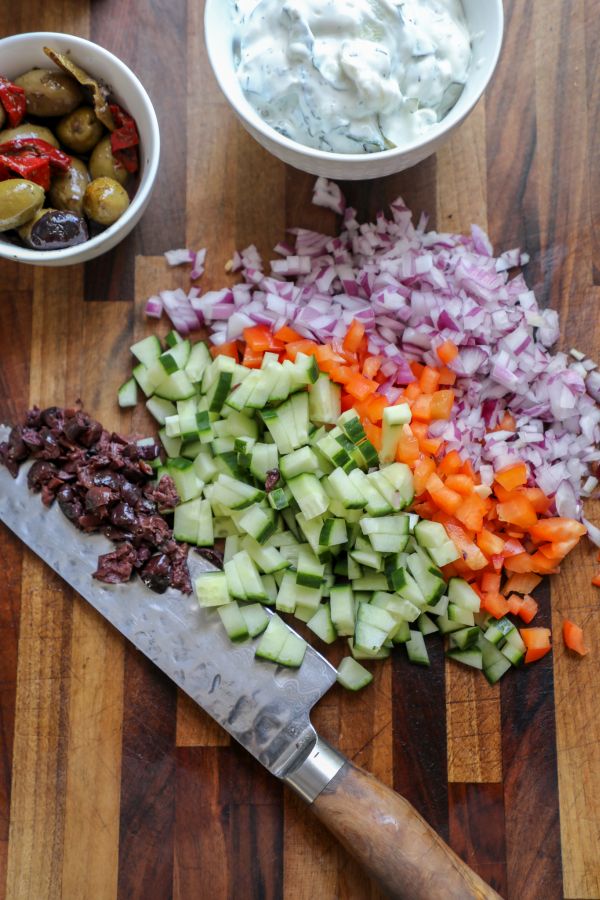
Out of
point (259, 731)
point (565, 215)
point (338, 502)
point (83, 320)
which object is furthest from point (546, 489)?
point (83, 320)

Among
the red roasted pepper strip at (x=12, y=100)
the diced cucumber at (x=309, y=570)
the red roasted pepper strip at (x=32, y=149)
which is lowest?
the diced cucumber at (x=309, y=570)

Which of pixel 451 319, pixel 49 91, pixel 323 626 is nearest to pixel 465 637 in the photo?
pixel 323 626

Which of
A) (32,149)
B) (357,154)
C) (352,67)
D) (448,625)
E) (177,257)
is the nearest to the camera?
(352,67)

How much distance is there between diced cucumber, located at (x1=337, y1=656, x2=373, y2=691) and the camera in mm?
1984

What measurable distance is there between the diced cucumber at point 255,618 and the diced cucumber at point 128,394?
587 millimetres

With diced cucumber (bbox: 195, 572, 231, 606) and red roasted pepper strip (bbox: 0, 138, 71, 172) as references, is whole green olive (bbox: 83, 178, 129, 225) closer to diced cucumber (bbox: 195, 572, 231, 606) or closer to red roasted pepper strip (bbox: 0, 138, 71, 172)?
red roasted pepper strip (bbox: 0, 138, 71, 172)

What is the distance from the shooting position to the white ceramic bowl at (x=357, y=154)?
5.77 ft

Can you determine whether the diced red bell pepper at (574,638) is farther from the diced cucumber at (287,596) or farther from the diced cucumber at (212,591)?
the diced cucumber at (212,591)

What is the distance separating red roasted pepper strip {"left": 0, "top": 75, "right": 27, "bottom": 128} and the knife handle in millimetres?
1616

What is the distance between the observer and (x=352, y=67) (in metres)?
1.65

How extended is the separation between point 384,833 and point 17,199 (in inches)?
63.8

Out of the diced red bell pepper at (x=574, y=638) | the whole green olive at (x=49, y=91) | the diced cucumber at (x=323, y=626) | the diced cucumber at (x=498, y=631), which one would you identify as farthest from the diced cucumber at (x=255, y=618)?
the whole green olive at (x=49, y=91)

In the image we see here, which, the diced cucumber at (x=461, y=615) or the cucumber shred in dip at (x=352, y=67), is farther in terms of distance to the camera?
the diced cucumber at (x=461, y=615)

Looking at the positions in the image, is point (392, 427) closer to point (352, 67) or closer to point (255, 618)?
point (255, 618)
